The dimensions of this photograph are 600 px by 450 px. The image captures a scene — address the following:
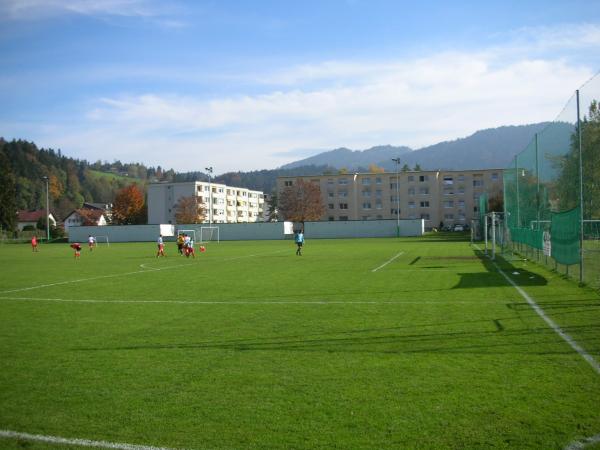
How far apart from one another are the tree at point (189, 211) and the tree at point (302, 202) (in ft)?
59.0

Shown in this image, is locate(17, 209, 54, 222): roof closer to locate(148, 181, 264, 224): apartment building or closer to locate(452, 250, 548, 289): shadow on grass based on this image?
locate(148, 181, 264, 224): apartment building

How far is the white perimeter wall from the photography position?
7494 cm

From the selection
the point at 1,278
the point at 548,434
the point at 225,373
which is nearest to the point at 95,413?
the point at 225,373

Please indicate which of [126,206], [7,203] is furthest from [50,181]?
[7,203]

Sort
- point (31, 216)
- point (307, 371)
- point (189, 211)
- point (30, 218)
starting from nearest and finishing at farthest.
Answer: point (307, 371) → point (189, 211) → point (30, 218) → point (31, 216)

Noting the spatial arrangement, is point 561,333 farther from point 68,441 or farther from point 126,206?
point 126,206

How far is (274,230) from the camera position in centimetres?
7606

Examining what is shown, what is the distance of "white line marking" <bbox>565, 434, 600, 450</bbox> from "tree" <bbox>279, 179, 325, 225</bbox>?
324 ft

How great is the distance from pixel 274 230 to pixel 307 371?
69118mm

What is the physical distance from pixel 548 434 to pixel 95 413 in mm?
4579

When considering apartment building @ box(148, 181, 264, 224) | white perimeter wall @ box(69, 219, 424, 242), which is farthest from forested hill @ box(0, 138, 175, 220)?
white perimeter wall @ box(69, 219, 424, 242)

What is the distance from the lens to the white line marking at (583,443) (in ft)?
14.9

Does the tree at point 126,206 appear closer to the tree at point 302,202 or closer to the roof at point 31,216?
the roof at point 31,216

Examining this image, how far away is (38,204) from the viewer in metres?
139
